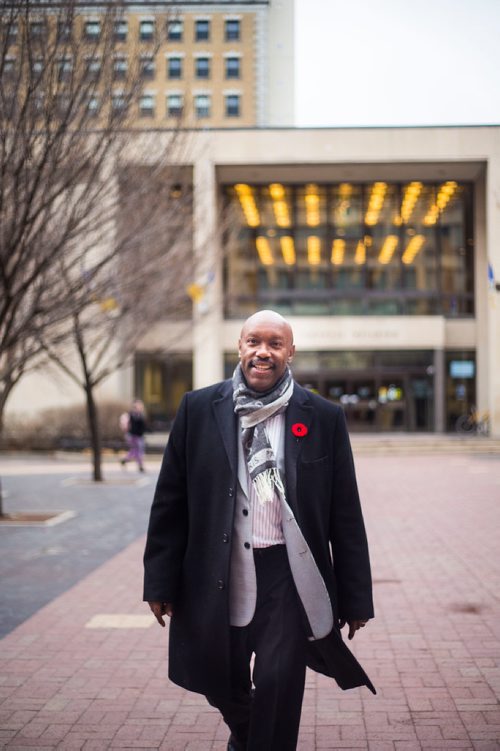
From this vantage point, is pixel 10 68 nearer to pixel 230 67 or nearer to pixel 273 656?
pixel 273 656

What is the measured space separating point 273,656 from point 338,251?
35523 millimetres

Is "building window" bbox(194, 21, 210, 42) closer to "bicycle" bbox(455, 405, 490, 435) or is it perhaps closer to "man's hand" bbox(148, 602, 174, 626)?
"bicycle" bbox(455, 405, 490, 435)

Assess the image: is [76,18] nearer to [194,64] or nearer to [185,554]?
[185,554]

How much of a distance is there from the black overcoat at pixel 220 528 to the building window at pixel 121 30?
246 inches

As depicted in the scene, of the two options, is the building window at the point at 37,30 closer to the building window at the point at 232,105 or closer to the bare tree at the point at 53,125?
the bare tree at the point at 53,125

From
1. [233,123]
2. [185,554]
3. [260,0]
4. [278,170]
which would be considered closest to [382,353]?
[278,170]

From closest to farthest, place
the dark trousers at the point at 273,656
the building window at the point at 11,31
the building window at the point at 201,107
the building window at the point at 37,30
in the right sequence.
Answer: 1. the dark trousers at the point at 273,656
2. the building window at the point at 11,31
3. the building window at the point at 37,30
4. the building window at the point at 201,107

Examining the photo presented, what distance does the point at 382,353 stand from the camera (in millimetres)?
36250

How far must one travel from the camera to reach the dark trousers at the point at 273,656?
312cm

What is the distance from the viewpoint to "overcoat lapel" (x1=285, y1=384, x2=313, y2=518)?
3.25m

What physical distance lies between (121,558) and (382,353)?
A: 28119 mm

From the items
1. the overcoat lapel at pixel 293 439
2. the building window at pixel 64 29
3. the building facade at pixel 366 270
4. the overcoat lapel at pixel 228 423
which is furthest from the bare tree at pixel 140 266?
the building facade at pixel 366 270

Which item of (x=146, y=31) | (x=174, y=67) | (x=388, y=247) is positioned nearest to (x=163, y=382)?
(x=388, y=247)

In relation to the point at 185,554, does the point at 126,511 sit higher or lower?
lower
